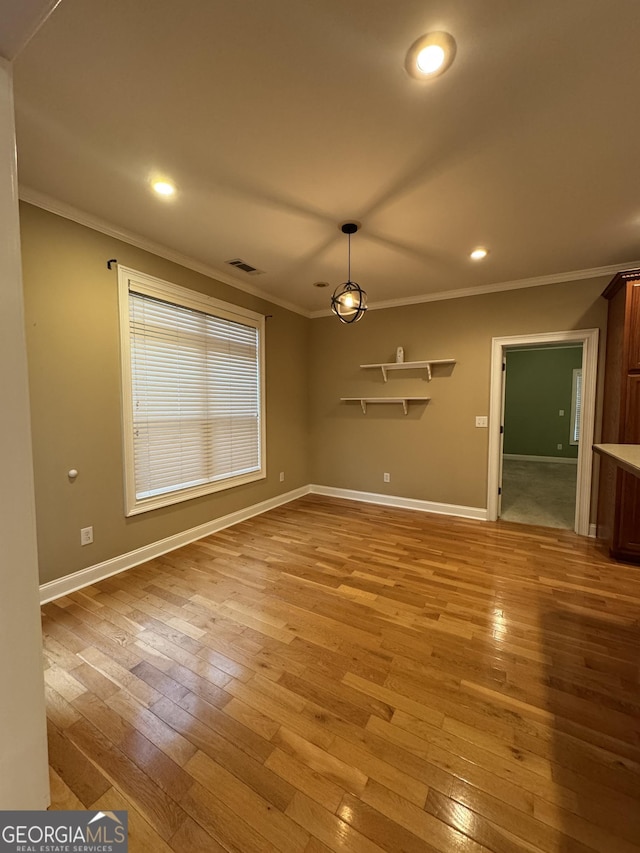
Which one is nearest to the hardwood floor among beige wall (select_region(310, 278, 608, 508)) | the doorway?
beige wall (select_region(310, 278, 608, 508))

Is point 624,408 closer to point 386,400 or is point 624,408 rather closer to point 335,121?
point 386,400

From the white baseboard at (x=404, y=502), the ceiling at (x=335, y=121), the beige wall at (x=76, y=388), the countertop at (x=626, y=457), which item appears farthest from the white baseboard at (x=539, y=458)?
the beige wall at (x=76, y=388)

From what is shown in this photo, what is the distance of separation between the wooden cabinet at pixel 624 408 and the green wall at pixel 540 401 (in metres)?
4.81

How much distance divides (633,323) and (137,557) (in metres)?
4.54

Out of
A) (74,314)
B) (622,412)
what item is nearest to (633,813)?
(622,412)

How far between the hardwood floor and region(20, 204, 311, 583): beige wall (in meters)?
0.40

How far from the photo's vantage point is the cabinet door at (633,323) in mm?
2684

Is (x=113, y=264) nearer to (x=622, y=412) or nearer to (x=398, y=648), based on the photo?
(x=398, y=648)

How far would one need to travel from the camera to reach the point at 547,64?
1.29m

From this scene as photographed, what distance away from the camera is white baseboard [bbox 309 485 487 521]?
393 cm

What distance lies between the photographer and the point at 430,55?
49.8 inches

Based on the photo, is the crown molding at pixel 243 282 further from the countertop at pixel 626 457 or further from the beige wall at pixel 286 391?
the countertop at pixel 626 457

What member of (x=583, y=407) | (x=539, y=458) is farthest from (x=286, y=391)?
(x=539, y=458)

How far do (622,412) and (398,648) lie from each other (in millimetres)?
2668
